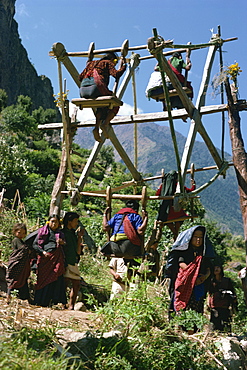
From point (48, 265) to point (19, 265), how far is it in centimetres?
39

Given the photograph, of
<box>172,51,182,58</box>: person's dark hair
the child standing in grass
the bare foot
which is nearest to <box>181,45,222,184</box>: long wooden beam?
<box>172,51,182,58</box>: person's dark hair

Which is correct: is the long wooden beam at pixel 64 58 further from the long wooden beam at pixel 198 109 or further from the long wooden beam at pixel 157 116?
the long wooden beam at pixel 198 109

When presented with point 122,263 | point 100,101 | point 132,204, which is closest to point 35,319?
point 122,263

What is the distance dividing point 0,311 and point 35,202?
8.33 metres

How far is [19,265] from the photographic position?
6.23 metres

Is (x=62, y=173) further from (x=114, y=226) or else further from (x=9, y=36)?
(x=9, y=36)

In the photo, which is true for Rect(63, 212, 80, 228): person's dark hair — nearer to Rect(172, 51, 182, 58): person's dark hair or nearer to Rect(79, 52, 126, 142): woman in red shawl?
Rect(79, 52, 126, 142): woman in red shawl

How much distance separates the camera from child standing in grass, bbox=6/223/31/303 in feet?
20.4

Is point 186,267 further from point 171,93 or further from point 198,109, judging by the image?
point 171,93

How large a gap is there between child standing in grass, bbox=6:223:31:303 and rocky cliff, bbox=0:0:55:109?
6538cm

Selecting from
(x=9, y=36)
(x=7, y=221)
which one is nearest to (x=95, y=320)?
(x=7, y=221)

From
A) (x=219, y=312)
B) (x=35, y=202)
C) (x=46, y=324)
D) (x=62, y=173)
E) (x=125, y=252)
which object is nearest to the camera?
(x=46, y=324)

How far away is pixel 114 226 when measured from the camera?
259 inches

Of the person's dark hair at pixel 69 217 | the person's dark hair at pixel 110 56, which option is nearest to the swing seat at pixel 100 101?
the person's dark hair at pixel 110 56
